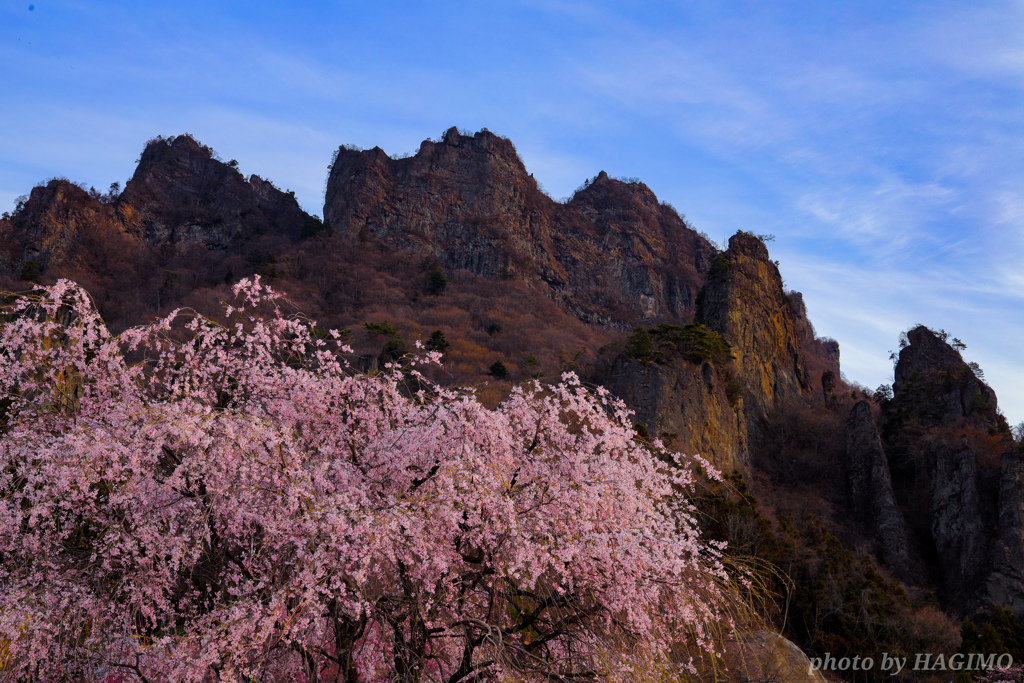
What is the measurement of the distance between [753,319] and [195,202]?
93.6 metres

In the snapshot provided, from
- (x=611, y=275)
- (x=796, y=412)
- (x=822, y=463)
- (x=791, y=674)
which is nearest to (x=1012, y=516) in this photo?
(x=822, y=463)

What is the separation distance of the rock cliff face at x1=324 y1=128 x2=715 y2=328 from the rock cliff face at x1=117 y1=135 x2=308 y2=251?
1071cm

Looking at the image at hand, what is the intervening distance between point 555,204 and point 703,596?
381 feet

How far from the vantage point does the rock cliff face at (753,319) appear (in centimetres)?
4988

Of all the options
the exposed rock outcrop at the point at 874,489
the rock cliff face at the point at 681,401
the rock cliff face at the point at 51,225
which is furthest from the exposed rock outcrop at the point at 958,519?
the rock cliff face at the point at 51,225

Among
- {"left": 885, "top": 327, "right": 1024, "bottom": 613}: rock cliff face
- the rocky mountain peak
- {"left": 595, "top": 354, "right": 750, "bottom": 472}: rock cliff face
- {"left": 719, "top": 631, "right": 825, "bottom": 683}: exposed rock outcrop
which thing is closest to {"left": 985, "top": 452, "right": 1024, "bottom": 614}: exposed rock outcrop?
{"left": 885, "top": 327, "right": 1024, "bottom": 613}: rock cliff face

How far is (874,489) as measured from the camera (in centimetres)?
4125

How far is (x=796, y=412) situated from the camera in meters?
51.5

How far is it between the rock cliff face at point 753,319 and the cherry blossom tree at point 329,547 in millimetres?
44351

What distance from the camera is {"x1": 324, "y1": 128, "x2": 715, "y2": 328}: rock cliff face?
97375mm

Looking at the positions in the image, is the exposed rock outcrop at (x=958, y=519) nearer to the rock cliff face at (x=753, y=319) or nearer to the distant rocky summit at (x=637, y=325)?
the distant rocky summit at (x=637, y=325)

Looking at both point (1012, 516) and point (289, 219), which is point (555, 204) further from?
point (1012, 516)

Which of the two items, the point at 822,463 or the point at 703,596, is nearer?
the point at 703,596

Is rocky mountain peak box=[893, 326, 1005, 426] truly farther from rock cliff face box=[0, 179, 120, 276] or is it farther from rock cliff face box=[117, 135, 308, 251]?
rock cliff face box=[0, 179, 120, 276]
